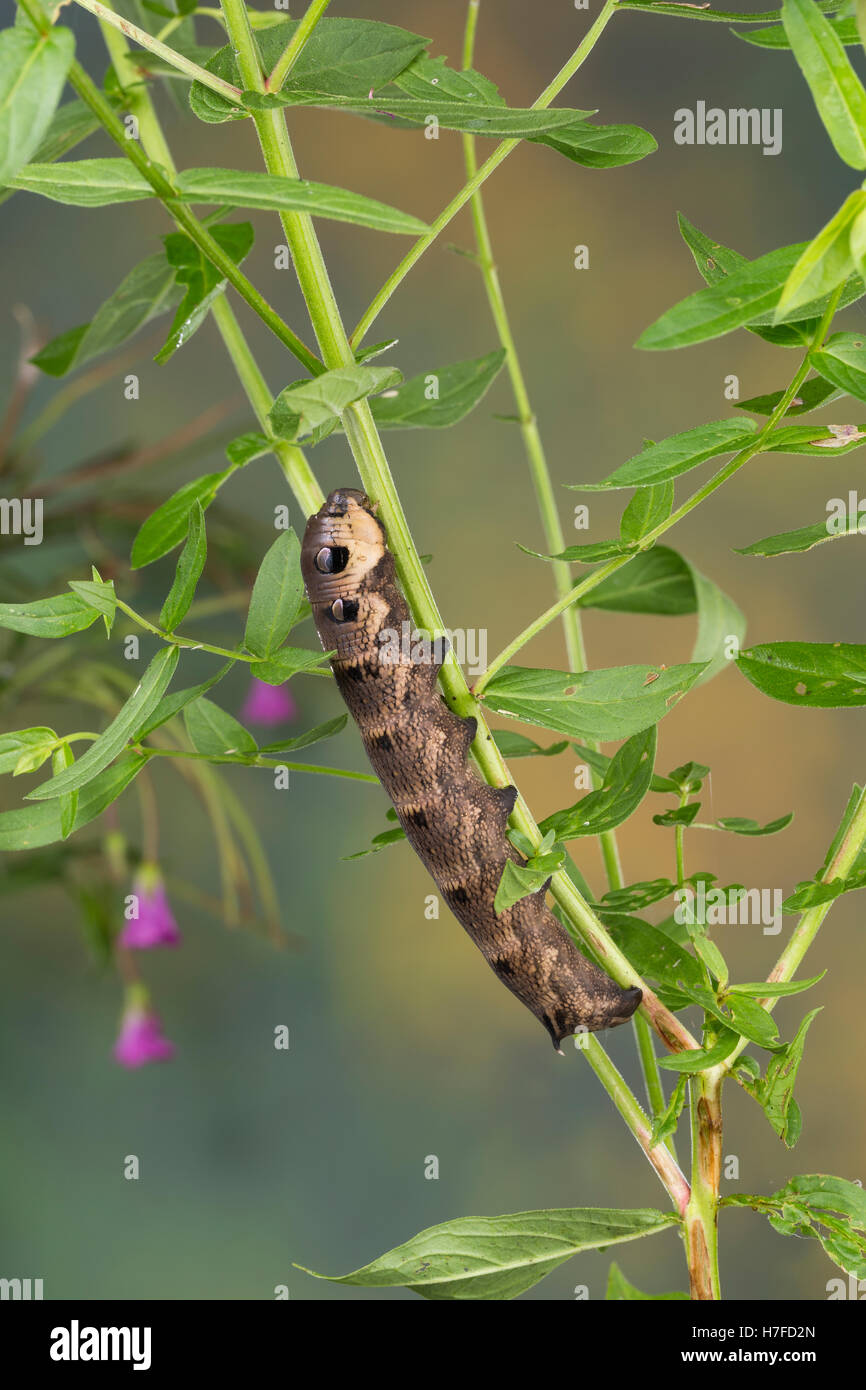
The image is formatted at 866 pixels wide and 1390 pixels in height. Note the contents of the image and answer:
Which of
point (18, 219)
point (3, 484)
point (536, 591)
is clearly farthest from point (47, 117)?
point (18, 219)

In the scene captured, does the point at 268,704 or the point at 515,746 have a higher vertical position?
the point at 268,704

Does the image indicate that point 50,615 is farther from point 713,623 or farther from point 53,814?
point 713,623

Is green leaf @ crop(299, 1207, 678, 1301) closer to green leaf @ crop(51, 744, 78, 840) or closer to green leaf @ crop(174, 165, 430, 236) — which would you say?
green leaf @ crop(51, 744, 78, 840)

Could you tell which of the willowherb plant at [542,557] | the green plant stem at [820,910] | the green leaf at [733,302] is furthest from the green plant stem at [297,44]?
the green plant stem at [820,910]

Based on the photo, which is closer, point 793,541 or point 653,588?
point 793,541

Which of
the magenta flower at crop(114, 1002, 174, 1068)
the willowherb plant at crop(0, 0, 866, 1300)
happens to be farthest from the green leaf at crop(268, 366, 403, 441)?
the magenta flower at crop(114, 1002, 174, 1068)

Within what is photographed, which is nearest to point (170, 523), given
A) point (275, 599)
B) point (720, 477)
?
point (275, 599)

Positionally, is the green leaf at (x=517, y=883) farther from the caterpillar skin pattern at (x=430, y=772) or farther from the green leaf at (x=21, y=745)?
the green leaf at (x=21, y=745)
